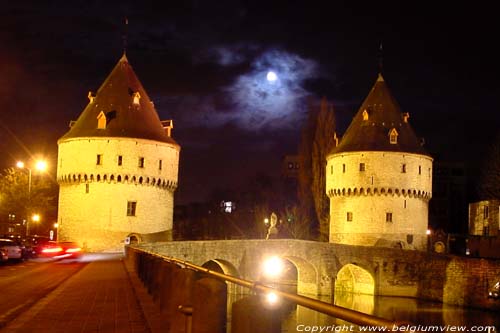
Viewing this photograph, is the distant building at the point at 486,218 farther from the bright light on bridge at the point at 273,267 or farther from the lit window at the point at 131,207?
the lit window at the point at 131,207

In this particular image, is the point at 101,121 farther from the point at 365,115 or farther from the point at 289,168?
the point at 289,168

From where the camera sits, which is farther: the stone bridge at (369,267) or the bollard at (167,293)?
the stone bridge at (369,267)

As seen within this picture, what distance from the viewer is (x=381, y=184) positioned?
51531 mm

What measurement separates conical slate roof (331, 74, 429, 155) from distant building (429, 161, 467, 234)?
84.0 feet

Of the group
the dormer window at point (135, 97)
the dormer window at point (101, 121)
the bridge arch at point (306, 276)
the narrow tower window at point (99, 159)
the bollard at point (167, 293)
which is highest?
the dormer window at point (135, 97)

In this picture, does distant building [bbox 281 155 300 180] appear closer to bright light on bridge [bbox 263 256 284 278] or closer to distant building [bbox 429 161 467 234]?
distant building [bbox 429 161 467 234]

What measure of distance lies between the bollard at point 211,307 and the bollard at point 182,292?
0.32 m

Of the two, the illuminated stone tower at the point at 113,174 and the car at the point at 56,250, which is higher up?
the illuminated stone tower at the point at 113,174

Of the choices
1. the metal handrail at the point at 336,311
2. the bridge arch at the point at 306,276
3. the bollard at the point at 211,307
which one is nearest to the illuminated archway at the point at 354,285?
the bridge arch at the point at 306,276

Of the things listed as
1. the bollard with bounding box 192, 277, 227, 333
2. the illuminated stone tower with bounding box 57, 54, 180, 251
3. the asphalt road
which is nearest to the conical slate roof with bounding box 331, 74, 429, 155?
the illuminated stone tower with bounding box 57, 54, 180, 251

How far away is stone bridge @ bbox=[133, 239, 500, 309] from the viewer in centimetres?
4028

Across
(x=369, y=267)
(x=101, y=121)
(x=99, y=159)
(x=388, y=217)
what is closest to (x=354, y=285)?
(x=369, y=267)

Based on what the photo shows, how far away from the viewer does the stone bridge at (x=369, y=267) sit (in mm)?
40281

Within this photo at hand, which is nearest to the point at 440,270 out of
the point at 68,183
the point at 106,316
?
the point at 68,183
